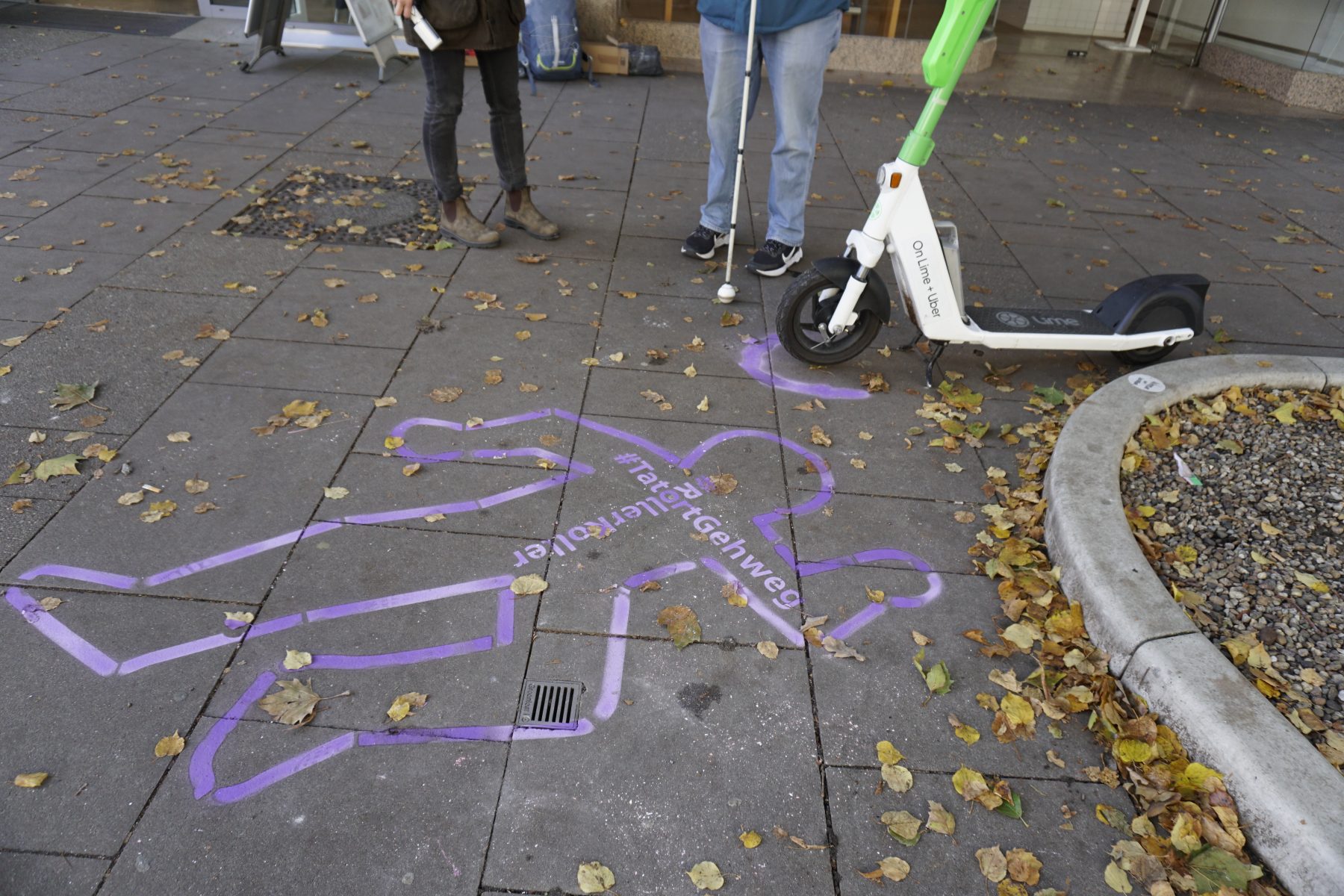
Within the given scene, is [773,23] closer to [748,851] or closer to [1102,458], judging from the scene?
[1102,458]

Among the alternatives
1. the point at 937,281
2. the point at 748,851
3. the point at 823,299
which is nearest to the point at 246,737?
the point at 748,851

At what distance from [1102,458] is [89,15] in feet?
43.2

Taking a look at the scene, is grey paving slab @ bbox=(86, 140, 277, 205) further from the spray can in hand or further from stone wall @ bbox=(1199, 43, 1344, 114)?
stone wall @ bbox=(1199, 43, 1344, 114)

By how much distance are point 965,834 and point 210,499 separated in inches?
113

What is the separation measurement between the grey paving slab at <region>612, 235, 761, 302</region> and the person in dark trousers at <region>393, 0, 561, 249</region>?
0.59 meters

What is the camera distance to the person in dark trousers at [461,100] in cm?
458

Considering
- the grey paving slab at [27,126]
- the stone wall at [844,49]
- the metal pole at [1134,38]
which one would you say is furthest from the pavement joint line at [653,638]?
the metal pole at [1134,38]

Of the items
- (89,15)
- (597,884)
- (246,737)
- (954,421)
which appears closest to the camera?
(597,884)

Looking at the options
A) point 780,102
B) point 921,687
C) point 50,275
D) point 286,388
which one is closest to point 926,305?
point 780,102

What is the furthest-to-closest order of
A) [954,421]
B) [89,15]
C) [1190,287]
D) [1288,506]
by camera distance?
[89,15]
[1190,287]
[954,421]
[1288,506]

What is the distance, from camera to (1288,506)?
11.1 ft

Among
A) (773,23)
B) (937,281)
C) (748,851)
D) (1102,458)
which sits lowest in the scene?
(748,851)

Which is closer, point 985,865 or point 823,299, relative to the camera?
point 985,865

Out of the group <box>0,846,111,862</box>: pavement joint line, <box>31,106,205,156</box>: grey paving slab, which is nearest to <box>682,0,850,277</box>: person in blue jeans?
<box>0,846,111,862</box>: pavement joint line
